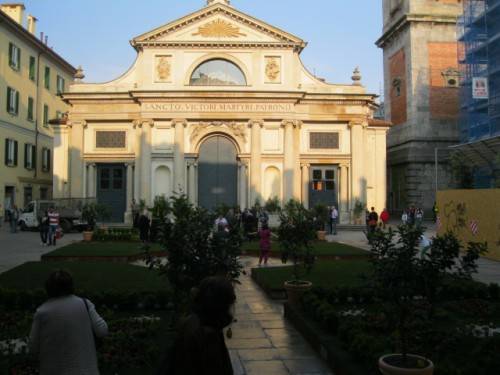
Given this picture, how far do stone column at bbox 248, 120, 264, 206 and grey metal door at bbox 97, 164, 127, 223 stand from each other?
30.9 ft

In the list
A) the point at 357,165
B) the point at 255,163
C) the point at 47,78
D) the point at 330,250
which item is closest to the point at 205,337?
the point at 330,250

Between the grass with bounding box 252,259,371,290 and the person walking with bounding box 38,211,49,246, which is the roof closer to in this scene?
the person walking with bounding box 38,211,49,246

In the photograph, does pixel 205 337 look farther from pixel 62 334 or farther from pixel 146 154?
pixel 146 154

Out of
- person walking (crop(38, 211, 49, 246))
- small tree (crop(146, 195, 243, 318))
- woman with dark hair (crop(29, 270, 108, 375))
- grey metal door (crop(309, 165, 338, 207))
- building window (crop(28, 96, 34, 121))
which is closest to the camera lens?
woman with dark hair (crop(29, 270, 108, 375))

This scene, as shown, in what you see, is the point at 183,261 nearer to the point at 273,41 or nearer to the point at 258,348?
the point at 258,348

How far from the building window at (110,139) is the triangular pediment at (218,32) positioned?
257 inches

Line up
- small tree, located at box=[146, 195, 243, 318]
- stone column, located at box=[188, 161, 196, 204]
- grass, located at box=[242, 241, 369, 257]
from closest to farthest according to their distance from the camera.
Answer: small tree, located at box=[146, 195, 243, 318] → grass, located at box=[242, 241, 369, 257] → stone column, located at box=[188, 161, 196, 204]

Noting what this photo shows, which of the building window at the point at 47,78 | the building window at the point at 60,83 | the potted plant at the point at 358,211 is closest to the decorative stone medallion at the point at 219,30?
the potted plant at the point at 358,211

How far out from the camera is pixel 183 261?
25.8 feet

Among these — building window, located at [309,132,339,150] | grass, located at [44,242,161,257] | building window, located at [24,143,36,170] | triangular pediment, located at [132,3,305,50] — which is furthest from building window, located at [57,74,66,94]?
grass, located at [44,242,161,257]

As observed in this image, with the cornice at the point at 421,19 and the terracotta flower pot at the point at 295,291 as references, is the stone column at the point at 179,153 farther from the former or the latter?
the terracotta flower pot at the point at 295,291

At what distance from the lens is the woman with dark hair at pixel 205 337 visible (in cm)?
298

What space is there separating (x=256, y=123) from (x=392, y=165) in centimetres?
1653

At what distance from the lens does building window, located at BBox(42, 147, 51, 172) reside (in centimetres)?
4738
